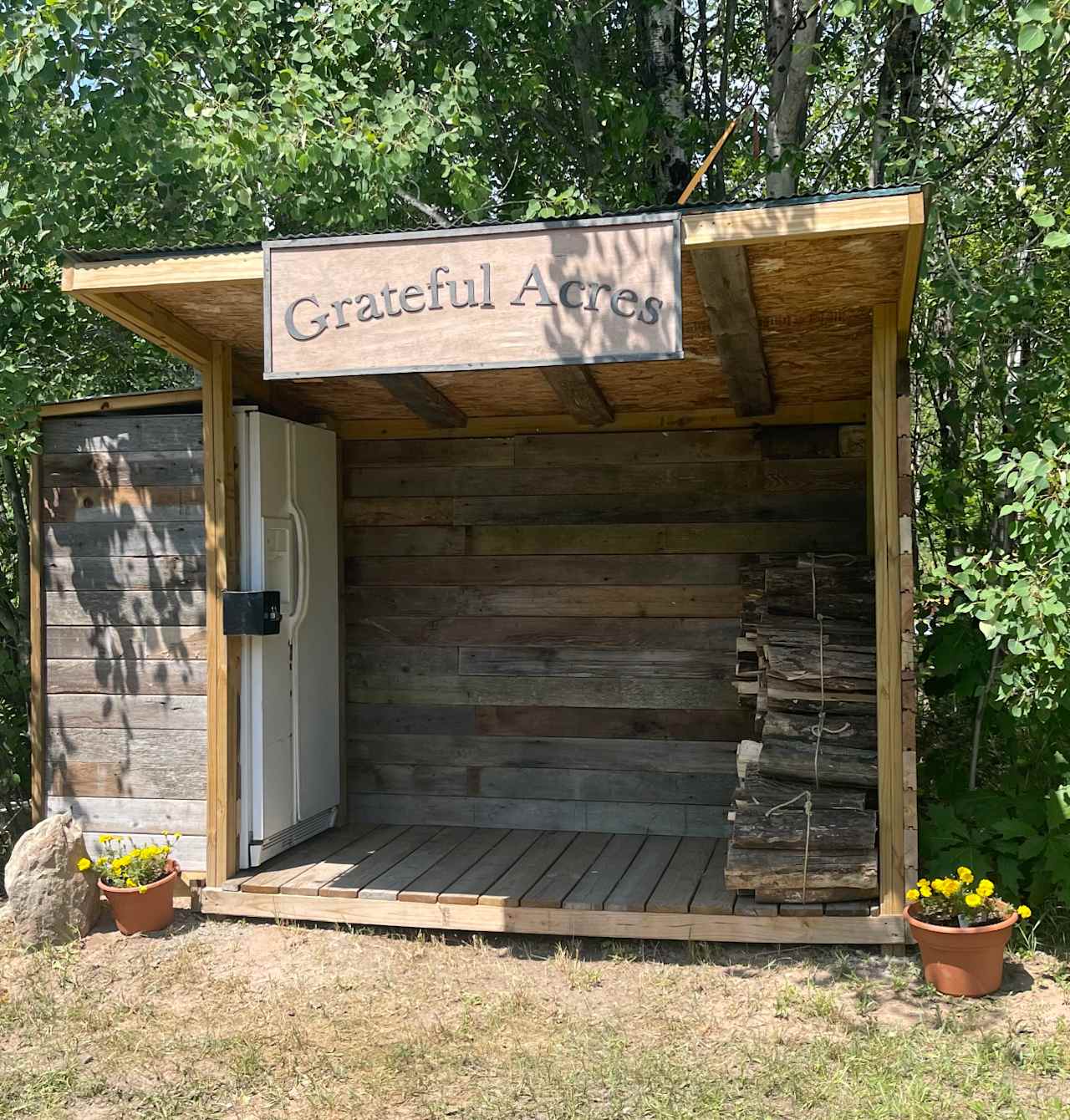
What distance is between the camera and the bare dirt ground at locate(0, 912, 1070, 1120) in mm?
3309

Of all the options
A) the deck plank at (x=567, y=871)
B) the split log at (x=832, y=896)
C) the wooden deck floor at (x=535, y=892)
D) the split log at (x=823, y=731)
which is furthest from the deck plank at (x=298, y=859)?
the split log at (x=823, y=731)

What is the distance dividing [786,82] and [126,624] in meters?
5.07

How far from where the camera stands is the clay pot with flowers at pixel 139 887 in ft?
15.2

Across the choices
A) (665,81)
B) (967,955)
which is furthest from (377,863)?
(665,81)

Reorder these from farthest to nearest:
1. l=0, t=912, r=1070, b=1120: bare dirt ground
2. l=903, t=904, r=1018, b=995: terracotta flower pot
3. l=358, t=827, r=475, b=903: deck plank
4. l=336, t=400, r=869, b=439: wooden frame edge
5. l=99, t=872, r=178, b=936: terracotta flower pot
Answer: l=336, t=400, r=869, b=439: wooden frame edge < l=358, t=827, r=475, b=903: deck plank < l=99, t=872, r=178, b=936: terracotta flower pot < l=903, t=904, r=1018, b=995: terracotta flower pot < l=0, t=912, r=1070, b=1120: bare dirt ground

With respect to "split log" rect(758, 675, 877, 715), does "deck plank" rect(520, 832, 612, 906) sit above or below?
below

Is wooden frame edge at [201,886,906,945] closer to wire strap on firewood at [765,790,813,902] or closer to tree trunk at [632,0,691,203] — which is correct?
wire strap on firewood at [765,790,813,902]

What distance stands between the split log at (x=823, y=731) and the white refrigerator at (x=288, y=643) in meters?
2.15

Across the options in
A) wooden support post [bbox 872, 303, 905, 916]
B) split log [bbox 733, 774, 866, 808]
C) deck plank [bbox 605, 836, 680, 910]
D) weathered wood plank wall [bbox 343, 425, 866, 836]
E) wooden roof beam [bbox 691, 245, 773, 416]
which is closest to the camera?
wooden roof beam [bbox 691, 245, 773, 416]

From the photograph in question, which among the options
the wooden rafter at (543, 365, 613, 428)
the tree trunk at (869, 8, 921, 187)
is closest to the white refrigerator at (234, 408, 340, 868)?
the wooden rafter at (543, 365, 613, 428)

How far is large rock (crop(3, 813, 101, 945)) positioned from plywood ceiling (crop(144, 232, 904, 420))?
2.22 metres

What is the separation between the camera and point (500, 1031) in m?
3.79

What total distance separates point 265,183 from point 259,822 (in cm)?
327

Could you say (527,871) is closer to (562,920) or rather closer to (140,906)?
(562,920)
